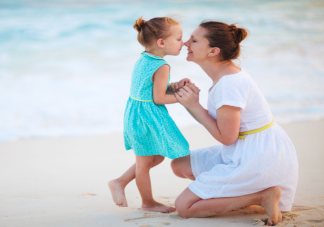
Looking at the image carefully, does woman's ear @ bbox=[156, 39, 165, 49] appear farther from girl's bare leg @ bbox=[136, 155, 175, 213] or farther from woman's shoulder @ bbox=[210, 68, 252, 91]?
girl's bare leg @ bbox=[136, 155, 175, 213]

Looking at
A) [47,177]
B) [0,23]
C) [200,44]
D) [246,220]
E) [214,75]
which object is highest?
[0,23]

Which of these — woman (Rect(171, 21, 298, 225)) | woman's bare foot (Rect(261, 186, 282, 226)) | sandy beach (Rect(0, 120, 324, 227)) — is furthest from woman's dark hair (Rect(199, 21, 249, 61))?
sandy beach (Rect(0, 120, 324, 227))

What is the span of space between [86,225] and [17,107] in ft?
15.1

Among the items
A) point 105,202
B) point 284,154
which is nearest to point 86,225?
point 105,202

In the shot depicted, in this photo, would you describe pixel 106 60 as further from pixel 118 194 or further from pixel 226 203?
pixel 226 203

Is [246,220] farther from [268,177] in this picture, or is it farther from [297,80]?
[297,80]

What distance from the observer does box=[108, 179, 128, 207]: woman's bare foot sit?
253 cm

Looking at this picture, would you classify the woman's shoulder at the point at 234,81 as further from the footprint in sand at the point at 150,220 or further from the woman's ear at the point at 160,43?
the footprint in sand at the point at 150,220

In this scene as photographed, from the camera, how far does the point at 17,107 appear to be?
612 cm

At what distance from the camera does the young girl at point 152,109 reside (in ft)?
7.87

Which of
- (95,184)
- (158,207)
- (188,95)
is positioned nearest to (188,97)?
(188,95)

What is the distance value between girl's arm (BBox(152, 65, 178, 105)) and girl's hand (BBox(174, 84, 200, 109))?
0.06 m

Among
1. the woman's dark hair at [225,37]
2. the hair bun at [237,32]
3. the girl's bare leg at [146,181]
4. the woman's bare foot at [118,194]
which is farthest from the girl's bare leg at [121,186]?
the hair bun at [237,32]

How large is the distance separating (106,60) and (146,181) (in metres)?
7.92
